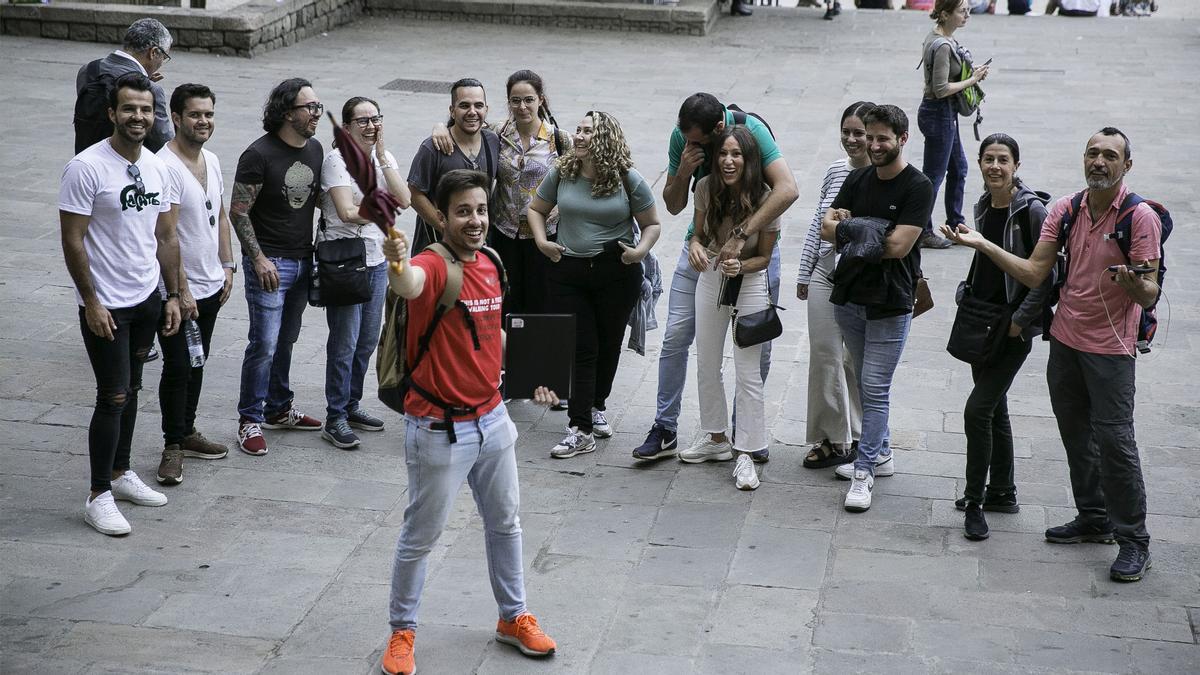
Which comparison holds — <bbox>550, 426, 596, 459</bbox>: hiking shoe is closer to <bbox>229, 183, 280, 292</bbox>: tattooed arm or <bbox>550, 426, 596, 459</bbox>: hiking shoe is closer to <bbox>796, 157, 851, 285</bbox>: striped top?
Result: <bbox>796, 157, 851, 285</bbox>: striped top

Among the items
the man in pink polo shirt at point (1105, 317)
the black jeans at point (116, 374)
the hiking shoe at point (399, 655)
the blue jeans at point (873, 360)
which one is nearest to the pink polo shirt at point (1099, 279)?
the man in pink polo shirt at point (1105, 317)

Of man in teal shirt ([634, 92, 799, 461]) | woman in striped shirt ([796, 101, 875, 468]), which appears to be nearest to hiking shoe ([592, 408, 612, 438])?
man in teal shirt ([634, 92, 799, 461])

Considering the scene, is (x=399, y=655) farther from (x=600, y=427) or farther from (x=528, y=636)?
(x=600, y=427)

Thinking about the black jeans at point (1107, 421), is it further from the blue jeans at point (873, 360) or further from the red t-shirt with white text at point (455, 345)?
the red t-shirt with white text at point (455, 345)

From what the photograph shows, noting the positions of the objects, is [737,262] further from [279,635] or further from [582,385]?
[279,635]

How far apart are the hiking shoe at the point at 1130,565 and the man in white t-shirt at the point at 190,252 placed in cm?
431

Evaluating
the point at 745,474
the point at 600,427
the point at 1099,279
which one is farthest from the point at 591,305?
the point at 1099,279

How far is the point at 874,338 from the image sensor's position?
6.45 meters

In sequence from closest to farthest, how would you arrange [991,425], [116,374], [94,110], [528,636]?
[528,636]
[116,374]
[991,425]
[94,110]

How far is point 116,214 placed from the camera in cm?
585

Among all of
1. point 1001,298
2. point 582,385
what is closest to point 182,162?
point 582,385

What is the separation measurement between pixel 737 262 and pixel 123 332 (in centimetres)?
283

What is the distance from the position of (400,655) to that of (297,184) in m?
2.82

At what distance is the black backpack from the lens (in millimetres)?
7703
